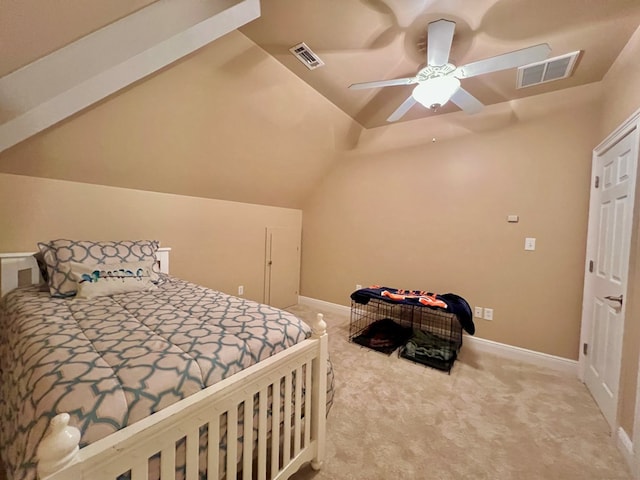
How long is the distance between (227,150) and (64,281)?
167 centimetres

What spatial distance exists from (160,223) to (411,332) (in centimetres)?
298

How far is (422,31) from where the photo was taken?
5.56 feet

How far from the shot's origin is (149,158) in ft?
7.66

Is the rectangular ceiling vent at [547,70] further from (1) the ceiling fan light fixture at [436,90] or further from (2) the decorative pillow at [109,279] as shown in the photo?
(2) the decorative pillow at [109,279]

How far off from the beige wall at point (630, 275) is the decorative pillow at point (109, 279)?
3045 millimetres

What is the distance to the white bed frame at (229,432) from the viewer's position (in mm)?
575

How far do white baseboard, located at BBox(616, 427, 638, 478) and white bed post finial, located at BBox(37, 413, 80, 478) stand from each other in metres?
2.40

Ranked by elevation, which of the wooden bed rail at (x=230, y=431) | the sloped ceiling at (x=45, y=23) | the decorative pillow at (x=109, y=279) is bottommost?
the wooden bed rail at (x=230, y=431)

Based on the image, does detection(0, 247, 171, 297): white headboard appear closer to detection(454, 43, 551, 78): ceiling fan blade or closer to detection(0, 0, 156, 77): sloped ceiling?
detection(0, 0, 156, 77): sloped ceiling

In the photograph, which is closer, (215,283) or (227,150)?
(227,150)

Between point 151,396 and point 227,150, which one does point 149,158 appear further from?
point 151,396

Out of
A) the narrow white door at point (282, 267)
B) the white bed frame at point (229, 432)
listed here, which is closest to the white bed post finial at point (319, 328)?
the white bed frame at point (229, 432)

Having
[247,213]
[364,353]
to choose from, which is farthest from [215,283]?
[364,353]

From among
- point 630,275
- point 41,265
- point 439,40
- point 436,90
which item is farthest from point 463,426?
point 41,265
